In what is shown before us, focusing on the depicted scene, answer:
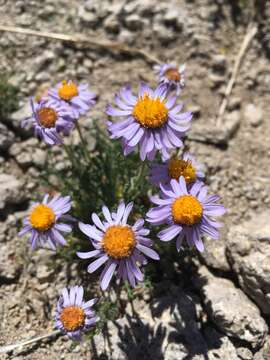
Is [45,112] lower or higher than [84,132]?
lower

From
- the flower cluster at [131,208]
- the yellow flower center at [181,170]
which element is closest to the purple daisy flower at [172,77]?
the flower cluster at [131,208]

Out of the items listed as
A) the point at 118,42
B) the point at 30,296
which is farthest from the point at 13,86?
the point at 30,296

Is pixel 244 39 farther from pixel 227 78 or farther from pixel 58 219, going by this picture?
pixel 58 219

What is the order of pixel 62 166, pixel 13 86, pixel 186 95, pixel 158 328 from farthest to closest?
1. pixel 186 95
2. pixel 13 86
3. pixel 62 166
4. pixel 158 328

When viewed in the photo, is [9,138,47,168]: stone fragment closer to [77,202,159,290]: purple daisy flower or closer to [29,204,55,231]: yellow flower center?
[29,204,55,231]: yellow flower center

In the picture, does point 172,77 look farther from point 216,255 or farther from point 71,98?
point 216,255

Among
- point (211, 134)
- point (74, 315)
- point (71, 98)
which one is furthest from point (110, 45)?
point (74, 315)

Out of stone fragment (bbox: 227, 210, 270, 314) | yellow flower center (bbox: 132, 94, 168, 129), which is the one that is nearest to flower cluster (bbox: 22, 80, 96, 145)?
yellow flower center (bbox: 132, 94, 168, 129)
